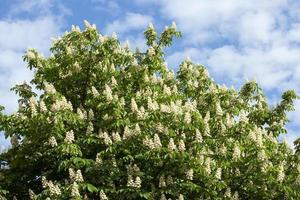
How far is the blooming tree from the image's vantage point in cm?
1588

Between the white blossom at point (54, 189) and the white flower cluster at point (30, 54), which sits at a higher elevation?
the white flower cluster at point (30, 54)

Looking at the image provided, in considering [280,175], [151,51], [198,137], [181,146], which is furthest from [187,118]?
[151,51]

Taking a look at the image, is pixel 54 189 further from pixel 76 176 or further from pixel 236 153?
pixel 236 153

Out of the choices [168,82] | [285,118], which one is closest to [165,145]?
[168,82]

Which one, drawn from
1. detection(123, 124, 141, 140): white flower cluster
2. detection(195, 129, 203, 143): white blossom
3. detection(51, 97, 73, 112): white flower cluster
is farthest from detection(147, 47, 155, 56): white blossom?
detection(195, 129, 203, 143): white blossom

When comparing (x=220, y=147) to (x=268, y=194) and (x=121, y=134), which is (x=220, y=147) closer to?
(x=268, y=194)

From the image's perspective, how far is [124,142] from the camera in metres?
16.2

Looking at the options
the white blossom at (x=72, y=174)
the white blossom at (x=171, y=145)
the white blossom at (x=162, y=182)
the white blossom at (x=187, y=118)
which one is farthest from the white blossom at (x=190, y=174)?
the white blossom at (x=72, y=174)

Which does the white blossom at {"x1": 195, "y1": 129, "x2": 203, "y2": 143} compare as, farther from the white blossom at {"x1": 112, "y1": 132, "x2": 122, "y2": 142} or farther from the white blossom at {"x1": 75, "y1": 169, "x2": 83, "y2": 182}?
the white blossom at {"x1": 75, "y1": 169, "x2": 83, "y2": 182}

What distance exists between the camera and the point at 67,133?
1630 centimetres

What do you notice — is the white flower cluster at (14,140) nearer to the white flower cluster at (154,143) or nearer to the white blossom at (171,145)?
the white flower cluster at (154,143)

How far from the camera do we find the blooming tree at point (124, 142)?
15875mm

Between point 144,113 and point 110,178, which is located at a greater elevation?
point 144,113

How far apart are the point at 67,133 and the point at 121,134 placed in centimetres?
200
